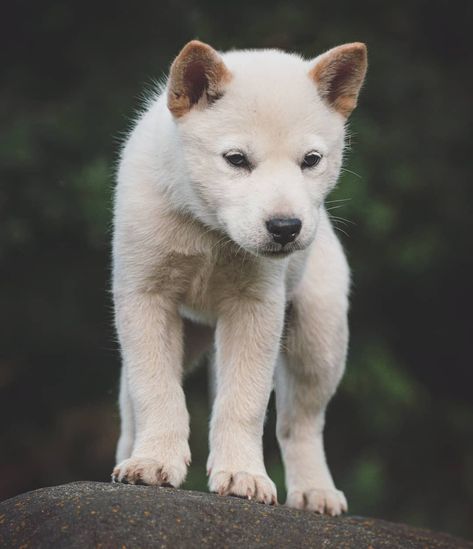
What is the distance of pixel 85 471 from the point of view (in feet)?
37.2

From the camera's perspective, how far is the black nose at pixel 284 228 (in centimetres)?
560

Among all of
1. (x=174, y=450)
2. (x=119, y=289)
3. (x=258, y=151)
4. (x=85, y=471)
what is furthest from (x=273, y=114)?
(x=85, y=471)

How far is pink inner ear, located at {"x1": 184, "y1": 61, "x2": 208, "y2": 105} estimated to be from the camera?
593 centimetres

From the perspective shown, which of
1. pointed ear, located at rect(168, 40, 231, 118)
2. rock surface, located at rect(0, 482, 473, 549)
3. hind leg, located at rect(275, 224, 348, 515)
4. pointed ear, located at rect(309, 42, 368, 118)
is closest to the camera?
rock surface, located at rect(0, 482, 473, 549)

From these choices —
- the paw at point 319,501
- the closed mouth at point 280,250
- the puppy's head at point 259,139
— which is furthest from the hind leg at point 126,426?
the closed mouth at point 280,250

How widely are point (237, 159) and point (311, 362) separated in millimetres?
1834

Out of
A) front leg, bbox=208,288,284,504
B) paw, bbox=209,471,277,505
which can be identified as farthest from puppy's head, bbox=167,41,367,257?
paw, bbox=209,471,277,505

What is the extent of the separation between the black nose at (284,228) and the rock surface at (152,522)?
4.25ft

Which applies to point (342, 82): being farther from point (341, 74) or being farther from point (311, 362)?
point (311, 362)

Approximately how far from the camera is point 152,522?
5.21 m

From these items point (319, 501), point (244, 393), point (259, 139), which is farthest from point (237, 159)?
point (319, 501)

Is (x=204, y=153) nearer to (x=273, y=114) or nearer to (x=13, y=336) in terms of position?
(x=273, y=114)

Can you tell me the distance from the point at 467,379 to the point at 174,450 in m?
7.05

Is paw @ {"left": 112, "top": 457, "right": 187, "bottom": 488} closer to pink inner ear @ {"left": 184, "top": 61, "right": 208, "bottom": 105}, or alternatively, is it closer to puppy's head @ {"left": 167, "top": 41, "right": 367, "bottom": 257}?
puppy's head @ {"left": 167, "top": 41, "right": 367, "bottom": 257}
